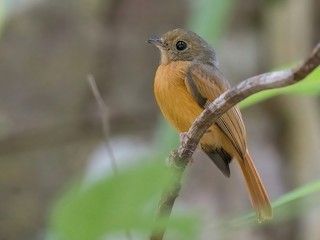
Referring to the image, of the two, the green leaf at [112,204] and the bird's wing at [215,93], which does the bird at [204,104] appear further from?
the green leaf at [112,204]

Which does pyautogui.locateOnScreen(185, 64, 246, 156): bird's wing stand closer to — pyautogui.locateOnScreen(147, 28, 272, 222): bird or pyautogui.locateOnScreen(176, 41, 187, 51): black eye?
pyautogui.locateOnScreen(147, 28, 272, 222): bird

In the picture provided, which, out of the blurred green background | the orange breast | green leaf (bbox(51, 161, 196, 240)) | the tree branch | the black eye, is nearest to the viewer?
green leaf (bbox(51, 161, 196, 240))

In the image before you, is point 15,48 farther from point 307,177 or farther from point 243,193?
point 307,177

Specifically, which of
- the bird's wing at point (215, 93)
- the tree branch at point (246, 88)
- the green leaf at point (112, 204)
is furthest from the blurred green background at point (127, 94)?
the green leaf at point (112, 204)

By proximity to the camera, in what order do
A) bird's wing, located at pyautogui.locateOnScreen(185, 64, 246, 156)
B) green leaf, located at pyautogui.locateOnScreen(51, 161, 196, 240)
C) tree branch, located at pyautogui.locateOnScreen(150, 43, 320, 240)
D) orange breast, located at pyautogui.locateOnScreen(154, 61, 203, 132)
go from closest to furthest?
green leaf, located at pyautogui.locateOnScreen(51, 161, 196, 240), tree branch, located at pyautogui.locateOnScreen(150, 43, 320, 240), bird's wing, located at pyautogui.locateOnScreen(185, 64, 246, 156), orange breast, located at pyautogui.locateOnScreen(154, 61, 203, 132)

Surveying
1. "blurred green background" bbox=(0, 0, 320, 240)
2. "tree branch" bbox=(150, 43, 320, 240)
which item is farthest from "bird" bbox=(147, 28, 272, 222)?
"blurred green background" bbox=(0, 0, 320, 240)

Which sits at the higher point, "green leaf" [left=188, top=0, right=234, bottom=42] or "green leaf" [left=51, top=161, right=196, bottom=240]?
"green leaf" [left=51, top=161, right=196, bottom=240]
